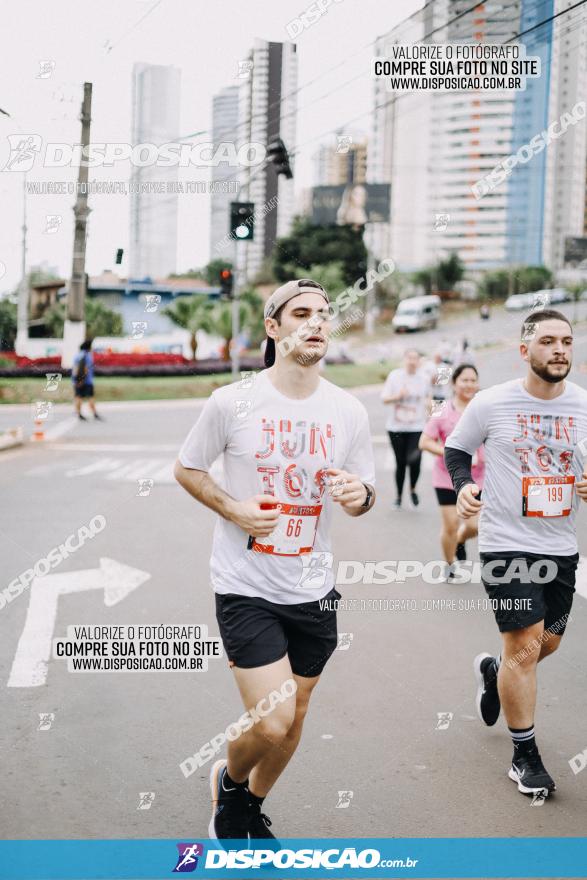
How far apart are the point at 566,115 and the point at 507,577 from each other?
2826mm

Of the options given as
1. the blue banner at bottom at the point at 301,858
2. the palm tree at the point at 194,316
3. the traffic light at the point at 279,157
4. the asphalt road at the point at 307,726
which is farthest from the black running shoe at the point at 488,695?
the palm tree at the point at 194,316

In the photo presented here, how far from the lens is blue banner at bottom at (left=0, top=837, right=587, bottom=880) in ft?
10.3

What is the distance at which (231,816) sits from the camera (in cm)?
325

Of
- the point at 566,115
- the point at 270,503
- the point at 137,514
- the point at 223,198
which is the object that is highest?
the point at 566,115

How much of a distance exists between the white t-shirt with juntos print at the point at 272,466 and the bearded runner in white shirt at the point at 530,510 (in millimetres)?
779

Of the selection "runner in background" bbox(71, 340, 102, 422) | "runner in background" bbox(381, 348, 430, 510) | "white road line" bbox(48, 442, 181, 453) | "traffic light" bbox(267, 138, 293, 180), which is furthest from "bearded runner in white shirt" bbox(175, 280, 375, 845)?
"white road line" bbox(48, 442, 181, 453)

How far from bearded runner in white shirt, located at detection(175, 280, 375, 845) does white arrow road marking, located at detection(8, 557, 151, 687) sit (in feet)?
6.76

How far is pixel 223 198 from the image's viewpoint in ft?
17.3

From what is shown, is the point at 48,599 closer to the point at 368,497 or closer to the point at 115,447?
the point at 368,497

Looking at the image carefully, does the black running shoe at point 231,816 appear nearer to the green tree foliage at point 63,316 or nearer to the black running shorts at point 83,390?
the green tree foliage at point 63,316

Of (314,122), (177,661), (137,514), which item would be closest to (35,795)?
(177,661)

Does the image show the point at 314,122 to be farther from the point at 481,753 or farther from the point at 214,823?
the point at 214,823

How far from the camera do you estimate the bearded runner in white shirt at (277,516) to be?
308cm

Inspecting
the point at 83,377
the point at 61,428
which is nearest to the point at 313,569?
the point at 83,377
